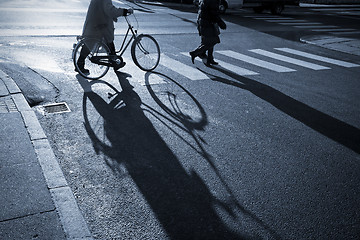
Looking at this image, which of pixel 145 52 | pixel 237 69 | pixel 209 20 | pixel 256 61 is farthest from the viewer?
pixel 256 61

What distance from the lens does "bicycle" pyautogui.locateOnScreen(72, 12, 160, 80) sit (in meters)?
8.40

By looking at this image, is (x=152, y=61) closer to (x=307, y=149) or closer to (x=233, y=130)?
(x=233, y=130)

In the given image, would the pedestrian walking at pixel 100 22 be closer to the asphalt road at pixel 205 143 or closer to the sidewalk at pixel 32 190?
the asphalt road at pixel 205 143

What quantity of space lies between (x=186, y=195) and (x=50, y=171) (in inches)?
67.1

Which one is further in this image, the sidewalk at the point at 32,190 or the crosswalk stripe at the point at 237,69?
the crosswalk stripe at the point at 237,69

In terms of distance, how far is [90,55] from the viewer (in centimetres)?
848

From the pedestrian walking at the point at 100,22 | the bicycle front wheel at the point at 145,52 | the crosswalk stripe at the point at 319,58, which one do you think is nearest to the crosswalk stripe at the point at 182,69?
the bicycle front wheel at the point at 145,52

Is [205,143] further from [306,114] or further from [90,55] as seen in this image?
[90,55]

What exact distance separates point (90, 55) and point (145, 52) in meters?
1.30

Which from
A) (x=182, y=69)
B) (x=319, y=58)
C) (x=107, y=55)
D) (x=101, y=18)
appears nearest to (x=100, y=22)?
(x=101, y=18)

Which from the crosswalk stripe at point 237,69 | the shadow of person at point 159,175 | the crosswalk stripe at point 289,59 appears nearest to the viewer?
the shadow of person at point 159,175

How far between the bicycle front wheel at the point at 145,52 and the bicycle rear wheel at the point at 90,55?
721 millimetres

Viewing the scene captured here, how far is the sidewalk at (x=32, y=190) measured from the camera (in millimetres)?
3645

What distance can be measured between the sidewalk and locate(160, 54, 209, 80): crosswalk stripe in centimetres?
432
